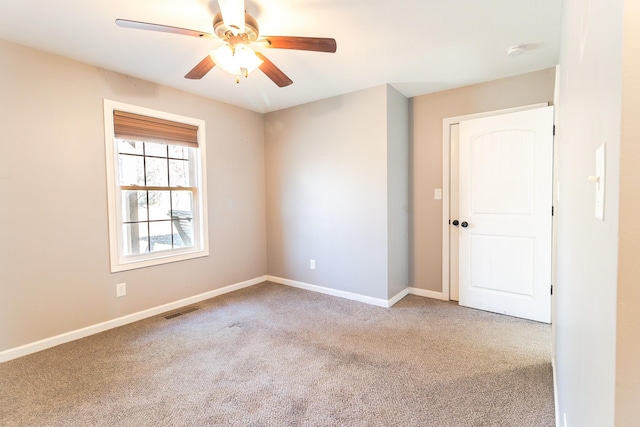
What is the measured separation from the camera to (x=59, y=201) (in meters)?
2.62

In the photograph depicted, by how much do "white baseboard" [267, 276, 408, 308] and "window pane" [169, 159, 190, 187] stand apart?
6.01ft

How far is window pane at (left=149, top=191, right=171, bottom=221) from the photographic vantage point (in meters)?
3.34

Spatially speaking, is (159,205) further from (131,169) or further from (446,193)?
(446,193)

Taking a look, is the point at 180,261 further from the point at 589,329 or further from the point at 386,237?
the point at 589,329

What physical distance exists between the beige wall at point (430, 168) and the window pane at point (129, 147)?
3.09 meters

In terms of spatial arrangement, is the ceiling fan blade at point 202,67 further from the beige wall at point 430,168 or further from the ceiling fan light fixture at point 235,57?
the beige wall at point 430,168

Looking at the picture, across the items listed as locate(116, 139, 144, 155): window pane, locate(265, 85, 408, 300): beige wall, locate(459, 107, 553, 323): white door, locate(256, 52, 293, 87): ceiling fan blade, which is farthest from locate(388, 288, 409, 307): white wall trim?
locate(116, 139, 144, 155): window pane

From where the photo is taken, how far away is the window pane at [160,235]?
3.36 metres

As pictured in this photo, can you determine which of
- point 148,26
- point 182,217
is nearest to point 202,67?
point 148,26

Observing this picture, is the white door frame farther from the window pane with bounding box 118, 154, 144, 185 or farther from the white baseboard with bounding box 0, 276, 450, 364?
the window pane with bounding box 118, 154, 144, 185

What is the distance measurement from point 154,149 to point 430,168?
10.3ft

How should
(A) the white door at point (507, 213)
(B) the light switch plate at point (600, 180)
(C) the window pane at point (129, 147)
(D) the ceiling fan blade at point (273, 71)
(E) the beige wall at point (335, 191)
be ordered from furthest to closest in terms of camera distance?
(E) the beige wall at point (335, 191), (C) the window pane at point (129, 147), (A) the white door at point (507, 213), (D) the ceiling fan blade at point (273, 71), (B) the light switch plate at point (600, 180)

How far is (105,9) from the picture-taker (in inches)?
78.9

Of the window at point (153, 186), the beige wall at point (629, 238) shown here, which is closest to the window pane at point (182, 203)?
the window at point (153, 186)
